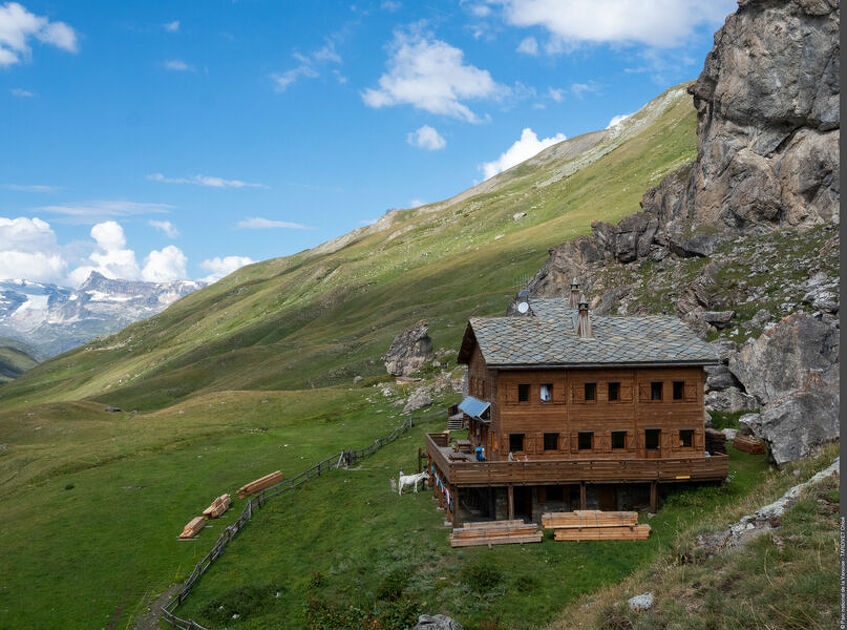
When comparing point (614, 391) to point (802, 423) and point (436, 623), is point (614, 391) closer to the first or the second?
point (802, 423)

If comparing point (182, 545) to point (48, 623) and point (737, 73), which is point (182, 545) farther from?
point (737, 73)

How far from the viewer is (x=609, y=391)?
38344 millimetres

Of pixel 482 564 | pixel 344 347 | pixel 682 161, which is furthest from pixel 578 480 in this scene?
pixel 682 161

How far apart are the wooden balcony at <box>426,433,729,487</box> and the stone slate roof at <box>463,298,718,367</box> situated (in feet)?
19.3

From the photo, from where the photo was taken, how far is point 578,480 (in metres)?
36.3

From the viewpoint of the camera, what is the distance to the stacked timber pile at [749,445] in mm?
39531

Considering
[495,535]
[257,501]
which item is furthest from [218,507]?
[495,535]

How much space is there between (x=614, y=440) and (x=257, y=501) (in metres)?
27.7

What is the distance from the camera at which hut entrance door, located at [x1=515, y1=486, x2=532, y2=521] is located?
3850cm

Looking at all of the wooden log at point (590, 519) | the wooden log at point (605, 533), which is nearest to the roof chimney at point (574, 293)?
the wooden log at point (590, 519)

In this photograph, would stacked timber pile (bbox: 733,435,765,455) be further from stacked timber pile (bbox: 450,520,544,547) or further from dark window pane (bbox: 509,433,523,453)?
stacked timber pile (bbox: 450,520,544,547)

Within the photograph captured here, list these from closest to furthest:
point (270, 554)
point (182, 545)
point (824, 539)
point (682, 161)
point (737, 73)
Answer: point (824, 539), point (270, 554), point (182, 545), point (737, 73), point (682, 161)

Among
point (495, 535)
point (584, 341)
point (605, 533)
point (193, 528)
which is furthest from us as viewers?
point (193, 528)

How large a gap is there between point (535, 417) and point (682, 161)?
17919 cm
